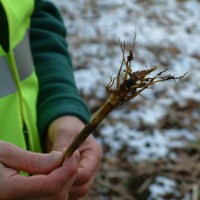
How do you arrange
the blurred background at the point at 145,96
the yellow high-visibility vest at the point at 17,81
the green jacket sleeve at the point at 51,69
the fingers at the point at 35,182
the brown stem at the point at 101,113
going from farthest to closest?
1. the blurred background at the point at 145,96
2. the green jacket sleeve at the point at 51,69
3. the yellow high-visibility vest at the point at 17,81
4. the fingers at the point at 35,182
5. the brown stem at the point at 101,113

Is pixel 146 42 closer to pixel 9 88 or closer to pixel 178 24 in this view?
pixel 178 24

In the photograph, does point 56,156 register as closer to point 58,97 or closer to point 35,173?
point 35,173

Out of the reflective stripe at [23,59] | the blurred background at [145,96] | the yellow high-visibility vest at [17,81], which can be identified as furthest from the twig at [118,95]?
the blurred background at [145,96]

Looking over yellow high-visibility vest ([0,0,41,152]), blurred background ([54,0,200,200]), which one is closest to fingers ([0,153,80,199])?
yellow high-visibility vest ([0,0,41,152])

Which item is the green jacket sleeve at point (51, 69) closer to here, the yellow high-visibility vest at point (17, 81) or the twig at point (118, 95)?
the yellow high-visibility vest at point (17, 81)

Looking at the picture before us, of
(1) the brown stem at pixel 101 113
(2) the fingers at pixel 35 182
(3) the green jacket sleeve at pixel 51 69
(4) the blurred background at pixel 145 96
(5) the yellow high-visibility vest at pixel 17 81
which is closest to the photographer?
(1) the brown stem at pixel 101 113

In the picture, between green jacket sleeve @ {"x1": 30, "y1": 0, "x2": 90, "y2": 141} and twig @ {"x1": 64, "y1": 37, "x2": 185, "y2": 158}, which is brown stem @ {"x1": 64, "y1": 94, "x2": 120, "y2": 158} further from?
green jacket sleeve @ {"x1": 30, "y1": 0, "x2": 90, "y2": 141}
